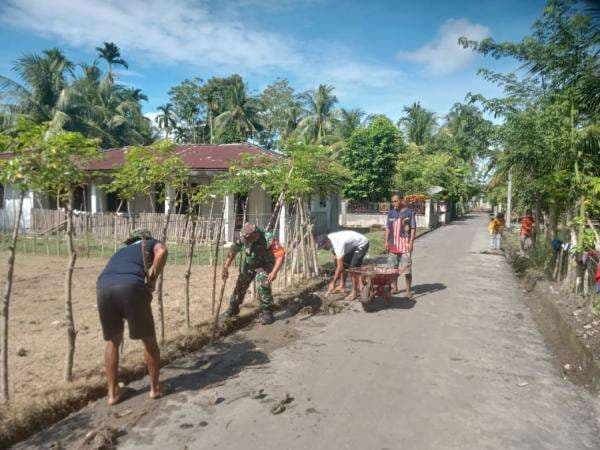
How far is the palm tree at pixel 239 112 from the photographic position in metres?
38.2

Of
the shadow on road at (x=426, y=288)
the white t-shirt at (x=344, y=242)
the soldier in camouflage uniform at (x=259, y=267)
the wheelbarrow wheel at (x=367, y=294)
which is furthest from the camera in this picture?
the shadow on road at (x=426, y=288)

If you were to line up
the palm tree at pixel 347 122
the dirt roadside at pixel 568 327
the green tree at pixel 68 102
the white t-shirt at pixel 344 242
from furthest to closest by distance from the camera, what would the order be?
1. the palm tree at pixel 347 122
2. the green tree at pixel 68 102
3. the white t-shirt at pixel 344 242
4. the dirt roadside at pixel 568 327

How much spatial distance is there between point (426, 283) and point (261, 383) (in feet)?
21.6

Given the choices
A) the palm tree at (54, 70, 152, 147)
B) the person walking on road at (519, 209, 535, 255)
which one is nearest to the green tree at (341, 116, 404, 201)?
the person walking on road at (519, 209, 535, 255)

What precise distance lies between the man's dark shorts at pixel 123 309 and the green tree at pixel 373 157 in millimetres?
23665

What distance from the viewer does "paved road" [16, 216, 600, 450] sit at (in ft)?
11.5

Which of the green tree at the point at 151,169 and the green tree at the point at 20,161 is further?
the green tree at the point at 151,169

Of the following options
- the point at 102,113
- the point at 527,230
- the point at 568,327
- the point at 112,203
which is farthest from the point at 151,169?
the point at 102,113

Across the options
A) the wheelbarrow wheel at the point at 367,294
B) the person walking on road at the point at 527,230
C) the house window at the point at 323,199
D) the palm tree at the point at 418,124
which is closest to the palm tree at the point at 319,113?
the palm tree at the point at 418,124

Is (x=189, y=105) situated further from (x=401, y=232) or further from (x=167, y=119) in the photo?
(x=401, y=232)

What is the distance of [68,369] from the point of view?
4.20 m

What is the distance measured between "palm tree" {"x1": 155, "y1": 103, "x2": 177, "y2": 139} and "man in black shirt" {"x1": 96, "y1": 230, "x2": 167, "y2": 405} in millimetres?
44265

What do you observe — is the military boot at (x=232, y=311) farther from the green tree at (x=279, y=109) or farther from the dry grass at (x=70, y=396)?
the green tree at (x=279, y=109)

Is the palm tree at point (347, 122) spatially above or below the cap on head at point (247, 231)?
above
